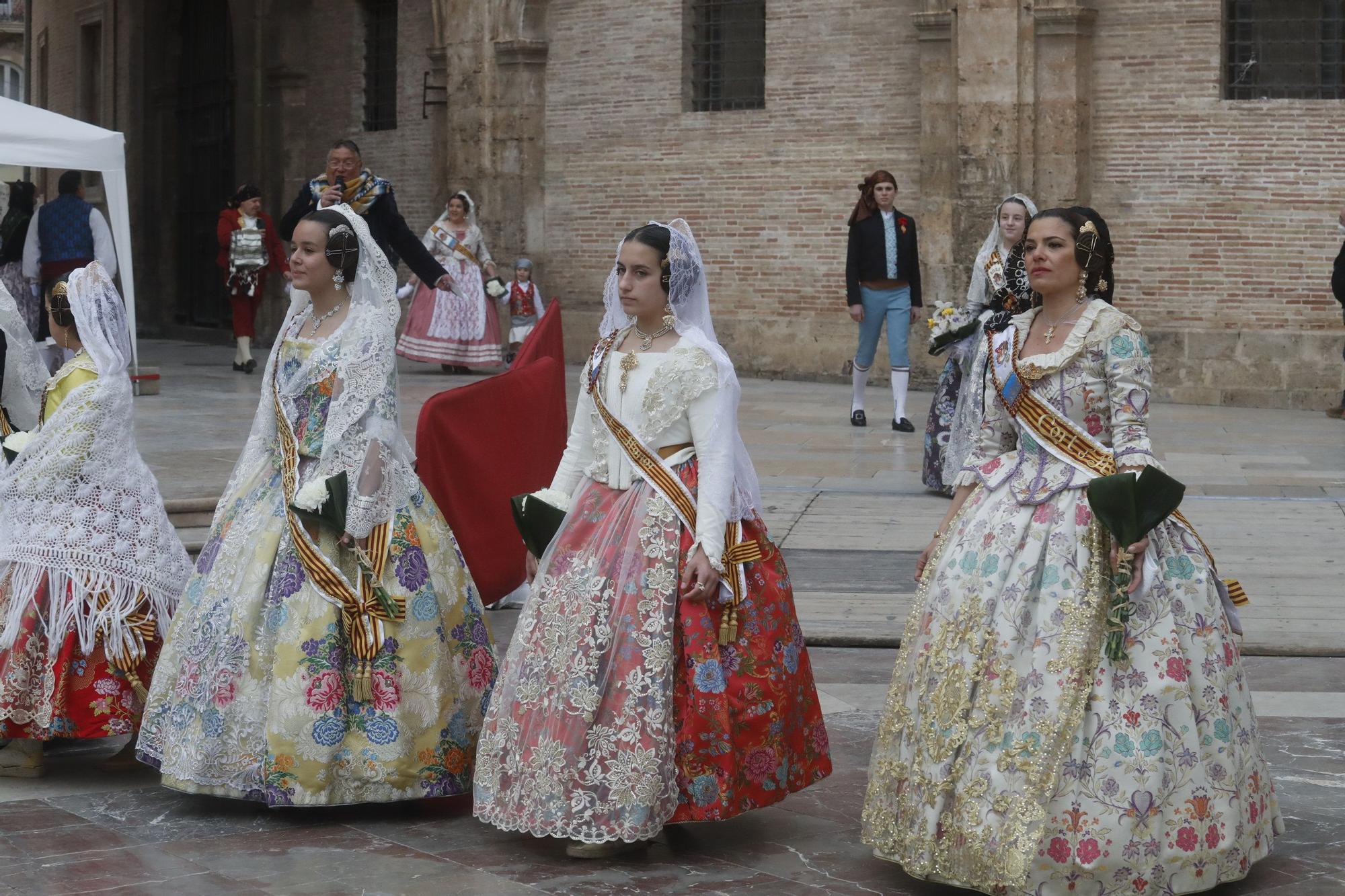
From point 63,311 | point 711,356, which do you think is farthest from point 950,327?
point 63,311

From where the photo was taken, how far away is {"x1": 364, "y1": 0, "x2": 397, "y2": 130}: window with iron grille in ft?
72.8

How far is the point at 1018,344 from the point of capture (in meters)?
4.66

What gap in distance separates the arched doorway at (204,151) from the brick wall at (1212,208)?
12.6 metres

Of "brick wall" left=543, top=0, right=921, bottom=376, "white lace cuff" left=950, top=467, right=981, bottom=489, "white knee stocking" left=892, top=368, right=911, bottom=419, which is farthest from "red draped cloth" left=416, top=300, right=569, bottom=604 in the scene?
"brick wall" left=543, top=0, right=921, bottom=376

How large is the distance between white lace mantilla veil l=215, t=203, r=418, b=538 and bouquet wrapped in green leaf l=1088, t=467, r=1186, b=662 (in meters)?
1.97

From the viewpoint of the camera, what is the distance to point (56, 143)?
466 inches

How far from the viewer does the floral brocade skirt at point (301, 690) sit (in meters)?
4.97

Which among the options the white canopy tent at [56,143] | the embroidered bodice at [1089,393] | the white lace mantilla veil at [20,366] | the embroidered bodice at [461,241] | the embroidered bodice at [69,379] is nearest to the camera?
the embroidered bodice at [1089,393]

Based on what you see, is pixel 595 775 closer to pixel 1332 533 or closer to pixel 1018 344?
pixel 1018 344

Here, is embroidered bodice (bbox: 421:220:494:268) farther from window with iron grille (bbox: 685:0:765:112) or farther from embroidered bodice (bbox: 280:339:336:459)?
embroidered bodice (bbox: 280:339:336:459)

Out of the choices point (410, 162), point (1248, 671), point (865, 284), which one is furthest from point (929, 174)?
point (1248, 671)

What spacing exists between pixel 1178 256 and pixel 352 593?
12.1 meters

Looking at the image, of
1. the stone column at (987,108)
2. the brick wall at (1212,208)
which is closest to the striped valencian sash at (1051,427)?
the brick wall at (1212,208)

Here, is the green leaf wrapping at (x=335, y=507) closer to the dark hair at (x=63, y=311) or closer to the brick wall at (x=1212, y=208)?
the dark hair at (x=63, y=311)
